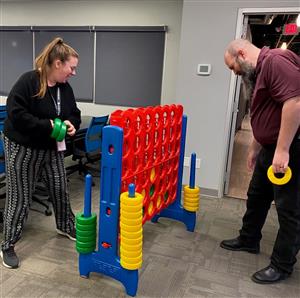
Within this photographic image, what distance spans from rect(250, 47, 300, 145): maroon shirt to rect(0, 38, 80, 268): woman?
1.08 m

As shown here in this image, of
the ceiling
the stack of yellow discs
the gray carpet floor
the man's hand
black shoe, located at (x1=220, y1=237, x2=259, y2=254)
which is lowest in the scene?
the gray carpet floor

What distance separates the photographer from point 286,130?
1552 mm

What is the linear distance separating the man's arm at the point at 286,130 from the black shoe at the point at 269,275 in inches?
26.5

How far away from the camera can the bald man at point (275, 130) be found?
1524 mm

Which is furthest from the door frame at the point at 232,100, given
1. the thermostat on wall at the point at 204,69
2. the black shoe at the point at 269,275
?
the black shoe at the point at 269,275

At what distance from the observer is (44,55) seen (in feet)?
5.77

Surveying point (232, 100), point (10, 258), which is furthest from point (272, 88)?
point (10, 258)

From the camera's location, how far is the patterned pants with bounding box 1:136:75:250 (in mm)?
1808

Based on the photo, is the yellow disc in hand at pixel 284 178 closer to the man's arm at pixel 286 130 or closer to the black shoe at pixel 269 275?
the man's arm at pixel 286 130

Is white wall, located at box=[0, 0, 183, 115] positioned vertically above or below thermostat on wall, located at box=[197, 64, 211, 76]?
above

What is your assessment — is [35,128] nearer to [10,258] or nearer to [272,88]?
[10,258]

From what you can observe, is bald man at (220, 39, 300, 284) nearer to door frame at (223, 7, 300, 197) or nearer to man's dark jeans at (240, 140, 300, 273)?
man's dark jeans at (240, 140, 300, 273)

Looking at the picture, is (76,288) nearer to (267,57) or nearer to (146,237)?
(146,237)

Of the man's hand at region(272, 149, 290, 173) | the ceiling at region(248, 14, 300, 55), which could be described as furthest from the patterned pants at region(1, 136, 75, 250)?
the ceiling at region(248, 14, 300, 55)
